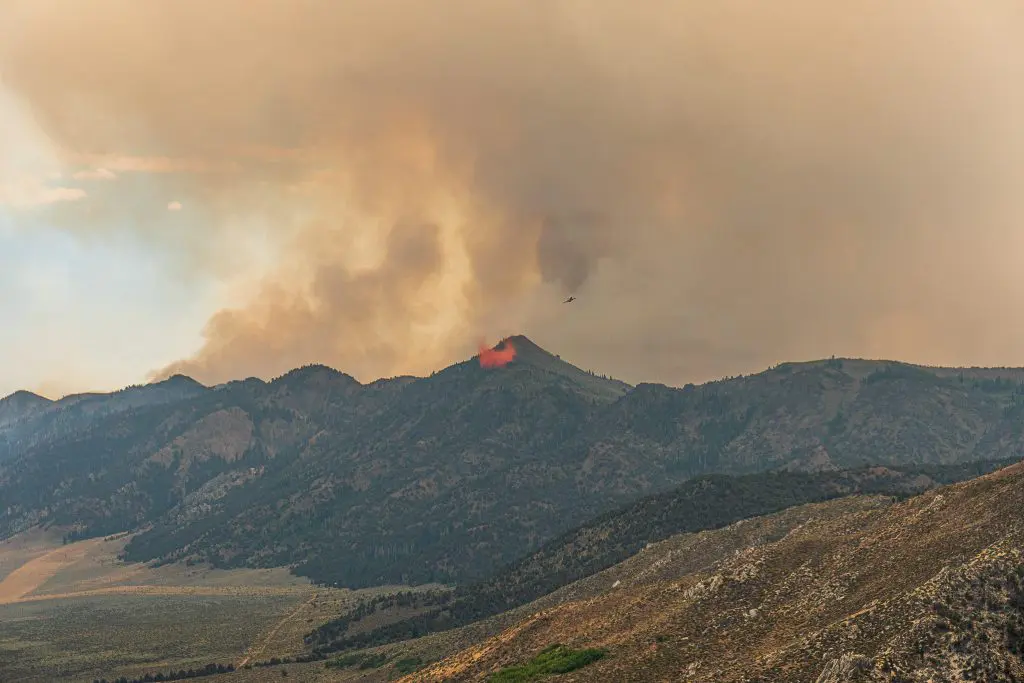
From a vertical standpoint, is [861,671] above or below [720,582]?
below

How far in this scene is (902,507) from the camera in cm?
8088

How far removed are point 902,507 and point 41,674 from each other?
17481cm

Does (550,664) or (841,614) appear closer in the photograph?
(841,614)

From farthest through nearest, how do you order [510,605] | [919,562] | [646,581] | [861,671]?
[510,605] → [646,581] → [919,562] → [861,671]

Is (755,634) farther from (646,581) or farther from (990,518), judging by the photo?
(646,581)

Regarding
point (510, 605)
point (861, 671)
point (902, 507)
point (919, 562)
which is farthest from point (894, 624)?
point (510, 605)

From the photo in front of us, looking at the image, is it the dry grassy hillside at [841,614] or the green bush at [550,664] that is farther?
the green bush at [550,664]

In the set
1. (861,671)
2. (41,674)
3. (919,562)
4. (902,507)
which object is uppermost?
(41,674)

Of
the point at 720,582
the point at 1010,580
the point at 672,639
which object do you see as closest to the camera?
the point at 1010,580

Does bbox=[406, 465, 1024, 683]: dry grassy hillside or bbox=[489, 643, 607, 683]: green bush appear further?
bbox=[489, 643, 607, 683]: green bush

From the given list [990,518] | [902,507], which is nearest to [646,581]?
[902,507]

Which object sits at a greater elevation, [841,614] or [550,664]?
[550,664]

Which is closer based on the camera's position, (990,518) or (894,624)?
(894,624)

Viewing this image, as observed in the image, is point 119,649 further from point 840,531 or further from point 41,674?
point 840,531
